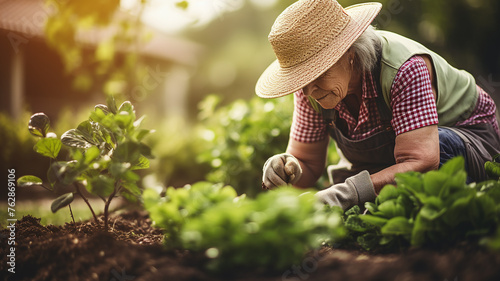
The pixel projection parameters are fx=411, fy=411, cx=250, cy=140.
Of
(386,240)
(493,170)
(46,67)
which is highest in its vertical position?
(46,67)

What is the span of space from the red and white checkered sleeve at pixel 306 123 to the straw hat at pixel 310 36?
20.7 inches

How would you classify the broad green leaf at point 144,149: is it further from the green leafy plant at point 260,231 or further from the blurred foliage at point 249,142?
the blurred foliage at point 249,142

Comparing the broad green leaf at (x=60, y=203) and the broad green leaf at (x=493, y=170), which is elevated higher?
the broad green leaf at (x=60, y=203)

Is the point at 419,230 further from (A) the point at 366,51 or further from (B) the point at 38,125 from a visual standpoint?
(B) the point at 38,125

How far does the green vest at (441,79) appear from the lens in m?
2.18

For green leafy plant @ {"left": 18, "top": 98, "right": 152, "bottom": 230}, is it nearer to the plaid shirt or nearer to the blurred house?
the plaid shirt

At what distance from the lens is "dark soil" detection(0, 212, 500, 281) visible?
1220mm

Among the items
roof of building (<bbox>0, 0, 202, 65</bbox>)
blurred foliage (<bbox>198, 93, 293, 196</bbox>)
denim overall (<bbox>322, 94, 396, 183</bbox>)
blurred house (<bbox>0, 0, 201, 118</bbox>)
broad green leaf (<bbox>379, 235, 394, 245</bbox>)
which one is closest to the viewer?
broad green leaf (<bbox>379, 235, 394, 245</bbox>)

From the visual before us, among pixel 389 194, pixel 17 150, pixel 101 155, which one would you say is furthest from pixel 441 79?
pixel 17 150

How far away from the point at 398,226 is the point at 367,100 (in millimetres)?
1037

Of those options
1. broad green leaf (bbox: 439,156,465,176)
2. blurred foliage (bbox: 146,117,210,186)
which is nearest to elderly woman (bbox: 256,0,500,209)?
broad green leaf (bbox: 439,156,465,176)

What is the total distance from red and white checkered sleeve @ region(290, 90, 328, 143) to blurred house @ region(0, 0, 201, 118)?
4026 mm

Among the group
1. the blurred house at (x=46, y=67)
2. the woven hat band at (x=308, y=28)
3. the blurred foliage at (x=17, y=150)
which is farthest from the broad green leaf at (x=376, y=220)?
the blurred house at (x=46, y=67)

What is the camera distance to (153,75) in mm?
12250
